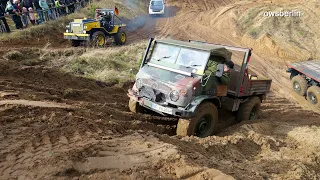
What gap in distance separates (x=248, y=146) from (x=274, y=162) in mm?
862

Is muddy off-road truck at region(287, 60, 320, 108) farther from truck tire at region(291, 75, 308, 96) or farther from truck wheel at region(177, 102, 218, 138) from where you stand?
truck wheel at region(177, 102, 218, 138)

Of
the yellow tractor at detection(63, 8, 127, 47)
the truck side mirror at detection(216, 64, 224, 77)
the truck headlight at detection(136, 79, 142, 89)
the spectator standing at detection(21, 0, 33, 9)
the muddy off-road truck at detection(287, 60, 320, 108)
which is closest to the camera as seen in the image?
the truck side mirror at detection(216, 64, 224, 77)

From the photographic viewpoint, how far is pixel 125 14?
75.6 feet

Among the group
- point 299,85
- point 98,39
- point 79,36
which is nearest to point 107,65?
point 79,36

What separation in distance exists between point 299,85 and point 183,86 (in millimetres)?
7579

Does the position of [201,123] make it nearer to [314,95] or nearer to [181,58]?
[181,58]

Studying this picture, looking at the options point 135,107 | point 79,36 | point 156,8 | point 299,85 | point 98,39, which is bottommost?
point 299,85

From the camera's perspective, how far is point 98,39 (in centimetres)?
1430

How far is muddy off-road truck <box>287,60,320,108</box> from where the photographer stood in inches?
444

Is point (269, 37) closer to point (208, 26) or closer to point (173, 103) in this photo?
point (208, 26)

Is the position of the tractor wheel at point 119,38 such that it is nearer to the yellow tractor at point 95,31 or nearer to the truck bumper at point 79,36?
the yellow tractor at point 95,31

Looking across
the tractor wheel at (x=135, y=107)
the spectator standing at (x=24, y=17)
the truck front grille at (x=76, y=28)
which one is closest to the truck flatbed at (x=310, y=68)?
the tractor wheel at (x=135, y=107)

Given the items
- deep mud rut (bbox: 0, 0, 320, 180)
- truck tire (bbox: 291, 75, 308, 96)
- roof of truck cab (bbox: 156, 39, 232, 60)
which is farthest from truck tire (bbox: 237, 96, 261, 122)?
truck tire (bbox: 291, 75, 308, 96)

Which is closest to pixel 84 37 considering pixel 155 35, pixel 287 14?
pixel 155 35
